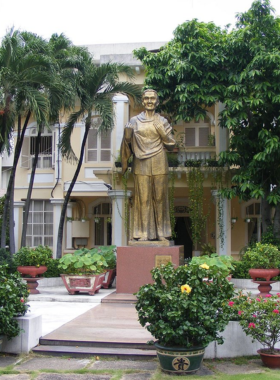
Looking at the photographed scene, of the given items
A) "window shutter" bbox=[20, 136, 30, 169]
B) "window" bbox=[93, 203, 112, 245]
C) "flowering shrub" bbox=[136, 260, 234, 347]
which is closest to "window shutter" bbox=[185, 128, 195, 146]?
"window" bbox=[93, 203, 112, 245]

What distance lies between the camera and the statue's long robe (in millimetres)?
9688

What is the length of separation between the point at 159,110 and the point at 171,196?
9.49 ft

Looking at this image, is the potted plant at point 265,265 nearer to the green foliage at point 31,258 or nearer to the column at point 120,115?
the green foliage at point 31,258

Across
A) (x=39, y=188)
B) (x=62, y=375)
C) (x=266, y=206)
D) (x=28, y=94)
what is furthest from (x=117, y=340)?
(x=39, y=188)

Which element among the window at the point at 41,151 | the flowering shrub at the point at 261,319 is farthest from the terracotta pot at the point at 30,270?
the window at the point at 41,151

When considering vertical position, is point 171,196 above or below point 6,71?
below

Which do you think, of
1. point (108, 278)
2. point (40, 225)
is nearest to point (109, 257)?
point (108, 278)

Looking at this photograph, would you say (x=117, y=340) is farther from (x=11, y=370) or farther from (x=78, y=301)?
(x=78, y=301)

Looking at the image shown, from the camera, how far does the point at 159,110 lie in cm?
1538

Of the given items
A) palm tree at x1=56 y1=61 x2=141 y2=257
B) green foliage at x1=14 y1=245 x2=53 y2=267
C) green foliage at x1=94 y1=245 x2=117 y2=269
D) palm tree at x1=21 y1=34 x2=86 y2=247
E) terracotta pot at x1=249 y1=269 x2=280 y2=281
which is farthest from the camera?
palm tree at x1=56 y1=61 x2=141 y2=257

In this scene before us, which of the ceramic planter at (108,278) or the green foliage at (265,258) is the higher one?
the green foliage at (265,258)

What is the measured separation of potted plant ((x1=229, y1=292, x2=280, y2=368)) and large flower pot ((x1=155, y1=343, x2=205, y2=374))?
0.66 meters

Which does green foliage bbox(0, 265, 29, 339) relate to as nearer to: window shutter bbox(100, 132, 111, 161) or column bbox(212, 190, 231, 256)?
column bbox(212, 190, 231, 256)

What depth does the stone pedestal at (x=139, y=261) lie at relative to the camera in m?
9.47
